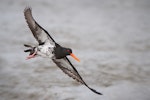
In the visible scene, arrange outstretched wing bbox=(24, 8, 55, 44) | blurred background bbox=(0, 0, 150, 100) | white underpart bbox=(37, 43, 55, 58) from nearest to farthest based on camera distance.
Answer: outstretched wing bbox=(24, 8, 55, 44)
white underpart bbox=(37, 43, 55, 58)
blurred background bbox=(0, 0, 150, 100)

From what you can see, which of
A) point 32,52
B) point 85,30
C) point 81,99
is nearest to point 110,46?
point 85,30

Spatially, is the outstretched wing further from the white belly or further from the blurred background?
the blurred background

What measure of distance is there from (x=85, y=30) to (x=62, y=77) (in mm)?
3571

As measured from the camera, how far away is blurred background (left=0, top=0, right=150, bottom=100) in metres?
8.88

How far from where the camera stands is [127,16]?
13.9m

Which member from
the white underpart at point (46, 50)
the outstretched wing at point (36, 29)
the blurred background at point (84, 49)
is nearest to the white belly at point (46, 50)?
the white underpart at point (46, 50)

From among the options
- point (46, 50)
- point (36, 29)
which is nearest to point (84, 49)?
point (46, 50)

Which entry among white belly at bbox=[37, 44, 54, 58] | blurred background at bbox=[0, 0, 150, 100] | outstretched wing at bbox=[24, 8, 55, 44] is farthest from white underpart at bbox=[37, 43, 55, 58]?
blurred background at bbox=[0, 0, 150, 100]

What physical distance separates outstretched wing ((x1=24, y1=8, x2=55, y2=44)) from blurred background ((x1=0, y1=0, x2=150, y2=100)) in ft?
5.15

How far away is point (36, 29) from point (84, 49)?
12.8 feet

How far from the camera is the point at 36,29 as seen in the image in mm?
7754

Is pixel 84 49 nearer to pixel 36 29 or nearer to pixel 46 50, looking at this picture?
pixel 46 50

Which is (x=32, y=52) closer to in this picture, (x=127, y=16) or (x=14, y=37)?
(x=14, y=37)

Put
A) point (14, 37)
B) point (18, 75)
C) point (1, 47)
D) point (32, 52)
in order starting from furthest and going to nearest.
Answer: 1. point (14, 37)
2. point (1, 47)
3. point (18, 75)
4. point (32, 52)
